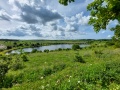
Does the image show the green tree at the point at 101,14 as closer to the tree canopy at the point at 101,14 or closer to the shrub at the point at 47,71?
the tree canopy at the point at 101,14

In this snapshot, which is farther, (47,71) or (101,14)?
(47,71)

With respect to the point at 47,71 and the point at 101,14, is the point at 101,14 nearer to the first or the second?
the point at 101,14

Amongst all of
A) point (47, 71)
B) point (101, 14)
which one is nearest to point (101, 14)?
point (101, 14)

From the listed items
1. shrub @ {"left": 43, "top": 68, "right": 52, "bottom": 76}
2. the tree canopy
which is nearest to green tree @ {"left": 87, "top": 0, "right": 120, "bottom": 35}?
the tree canopy

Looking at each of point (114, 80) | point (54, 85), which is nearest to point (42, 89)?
point (54, 85)

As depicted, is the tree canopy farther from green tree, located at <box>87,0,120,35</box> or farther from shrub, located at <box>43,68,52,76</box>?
shrub, located at <box>43,68,52,76</box>

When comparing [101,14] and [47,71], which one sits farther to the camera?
[47,71]

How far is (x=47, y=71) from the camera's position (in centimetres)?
1568

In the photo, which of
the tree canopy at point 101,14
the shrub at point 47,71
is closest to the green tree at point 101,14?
the tree canopy at point 101,14

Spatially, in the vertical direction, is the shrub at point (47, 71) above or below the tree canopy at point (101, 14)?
below

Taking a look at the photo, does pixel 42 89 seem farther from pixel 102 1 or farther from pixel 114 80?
pixel 102 1

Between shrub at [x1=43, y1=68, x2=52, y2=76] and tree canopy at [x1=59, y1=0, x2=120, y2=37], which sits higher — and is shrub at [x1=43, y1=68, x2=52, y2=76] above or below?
below

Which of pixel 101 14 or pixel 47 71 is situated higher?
pixel 101 14

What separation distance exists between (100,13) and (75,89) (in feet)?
12.1
